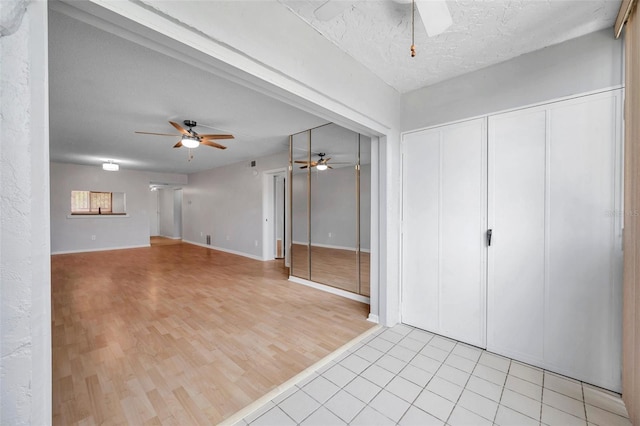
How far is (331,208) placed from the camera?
409 centimetres

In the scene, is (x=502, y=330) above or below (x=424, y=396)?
above

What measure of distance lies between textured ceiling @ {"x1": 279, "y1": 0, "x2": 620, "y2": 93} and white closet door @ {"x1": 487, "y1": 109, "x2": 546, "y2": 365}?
1.70 feet

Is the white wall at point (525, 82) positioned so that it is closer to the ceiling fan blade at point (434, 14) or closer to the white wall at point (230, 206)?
the ceiling fan blade at point (434, 14)

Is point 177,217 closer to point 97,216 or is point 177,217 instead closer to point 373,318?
point 97,216

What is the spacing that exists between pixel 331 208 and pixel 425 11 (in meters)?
2.88

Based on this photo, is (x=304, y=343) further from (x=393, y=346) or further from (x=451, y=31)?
(x=451, y=31)

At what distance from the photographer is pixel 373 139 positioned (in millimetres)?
2736

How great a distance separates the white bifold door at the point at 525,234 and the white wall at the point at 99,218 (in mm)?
8273

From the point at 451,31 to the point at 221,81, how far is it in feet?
6.62

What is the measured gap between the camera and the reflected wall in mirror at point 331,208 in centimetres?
351

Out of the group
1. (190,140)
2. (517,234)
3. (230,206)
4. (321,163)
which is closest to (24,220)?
(517,234)

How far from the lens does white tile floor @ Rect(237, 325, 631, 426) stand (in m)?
1.50

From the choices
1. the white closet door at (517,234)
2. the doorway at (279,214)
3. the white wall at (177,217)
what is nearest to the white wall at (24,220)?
the white closet door at (517,234)

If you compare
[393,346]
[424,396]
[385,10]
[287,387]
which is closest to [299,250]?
[393,346]
